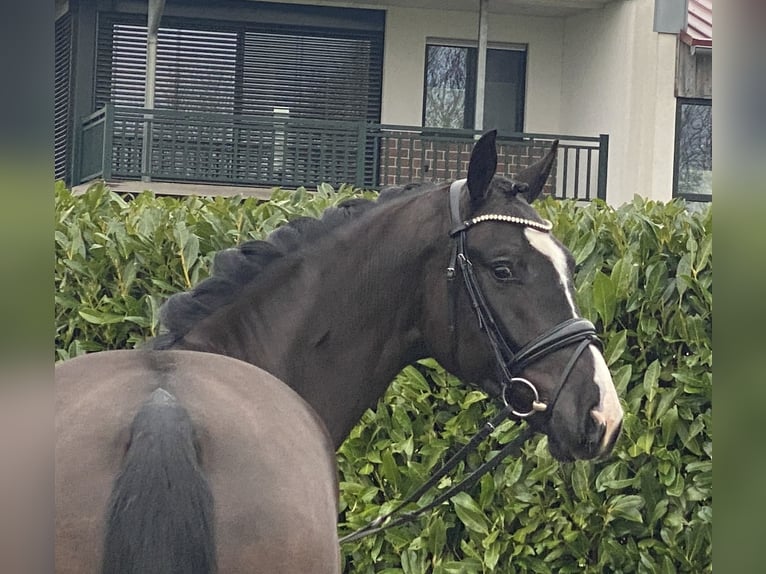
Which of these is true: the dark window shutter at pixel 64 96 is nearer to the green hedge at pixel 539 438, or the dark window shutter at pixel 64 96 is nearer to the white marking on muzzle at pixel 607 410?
the green hedge at pixel 539 438

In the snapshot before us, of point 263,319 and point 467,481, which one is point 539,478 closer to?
point 467,481

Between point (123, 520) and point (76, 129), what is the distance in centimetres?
1616

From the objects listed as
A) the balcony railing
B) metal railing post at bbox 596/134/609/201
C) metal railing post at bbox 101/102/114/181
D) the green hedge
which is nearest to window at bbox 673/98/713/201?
metal railing post at bbox 596/134/609/201

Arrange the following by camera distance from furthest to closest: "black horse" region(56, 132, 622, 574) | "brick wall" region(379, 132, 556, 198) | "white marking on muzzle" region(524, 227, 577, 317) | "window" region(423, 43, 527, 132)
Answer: "window" region(423, 43, 527, 132) → "brick wall" region(379, 132, 556, 198) → "white marking on muzzle" region(524, 227, 577, 317) → "black horse" region(56, 132, 622, 574)

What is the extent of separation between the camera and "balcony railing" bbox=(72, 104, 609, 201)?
51.8 ft

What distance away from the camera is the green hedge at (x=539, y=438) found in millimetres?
4906

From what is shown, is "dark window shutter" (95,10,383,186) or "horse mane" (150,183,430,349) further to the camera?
"dark window shutter" (95,10,383,186)

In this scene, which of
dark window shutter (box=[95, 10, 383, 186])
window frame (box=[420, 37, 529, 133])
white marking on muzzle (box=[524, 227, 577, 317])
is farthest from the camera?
window frame (box=[420, 37, 529, 133])

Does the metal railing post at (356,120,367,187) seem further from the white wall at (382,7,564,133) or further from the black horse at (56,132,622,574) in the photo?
the black horse at (56,132,622,574)

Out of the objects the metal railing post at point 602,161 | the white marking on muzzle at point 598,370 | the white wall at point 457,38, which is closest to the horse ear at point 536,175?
the white marking on muzzle at point 598,370

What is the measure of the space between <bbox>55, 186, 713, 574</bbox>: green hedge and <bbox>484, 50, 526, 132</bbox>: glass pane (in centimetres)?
1338

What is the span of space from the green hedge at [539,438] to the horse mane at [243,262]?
1515 millimetres

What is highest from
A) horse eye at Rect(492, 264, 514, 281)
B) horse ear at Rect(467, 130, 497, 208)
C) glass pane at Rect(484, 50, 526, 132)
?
glass pane at Rect(484, 50, 526, 132)

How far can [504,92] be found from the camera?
59.9 feet
